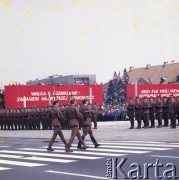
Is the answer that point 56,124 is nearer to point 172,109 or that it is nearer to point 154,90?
point 172,109

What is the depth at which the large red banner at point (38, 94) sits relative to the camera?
1281 inches

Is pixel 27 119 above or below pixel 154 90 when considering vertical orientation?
below

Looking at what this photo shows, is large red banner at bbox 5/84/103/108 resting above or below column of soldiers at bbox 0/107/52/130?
above

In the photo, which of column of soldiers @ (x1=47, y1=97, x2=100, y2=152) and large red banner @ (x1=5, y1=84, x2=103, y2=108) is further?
large red banner @ (x1=5, y1=84, x2=103, y2=108)

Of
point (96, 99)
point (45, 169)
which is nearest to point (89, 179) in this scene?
point (45, 169)

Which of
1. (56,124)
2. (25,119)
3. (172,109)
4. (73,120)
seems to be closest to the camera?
(73,120)

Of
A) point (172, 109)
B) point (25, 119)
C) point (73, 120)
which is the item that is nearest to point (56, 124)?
point (73, 120)

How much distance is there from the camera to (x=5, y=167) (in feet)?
38.6

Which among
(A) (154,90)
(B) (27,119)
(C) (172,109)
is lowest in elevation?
(B) (27,119)

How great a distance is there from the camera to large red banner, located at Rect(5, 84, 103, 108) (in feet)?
107

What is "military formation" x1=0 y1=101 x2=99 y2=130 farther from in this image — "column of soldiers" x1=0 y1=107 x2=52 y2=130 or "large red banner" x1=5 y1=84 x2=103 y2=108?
"large red banner" x1=5 y1=84 x2=103 y2=108

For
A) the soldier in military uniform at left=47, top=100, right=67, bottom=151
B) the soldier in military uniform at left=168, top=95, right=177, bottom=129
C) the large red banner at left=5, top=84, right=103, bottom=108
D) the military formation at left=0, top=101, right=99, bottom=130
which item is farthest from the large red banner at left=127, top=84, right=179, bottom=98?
the soldier in military uniform at left=47, top=100, right=67, bottom=151

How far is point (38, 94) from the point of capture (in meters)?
33.1

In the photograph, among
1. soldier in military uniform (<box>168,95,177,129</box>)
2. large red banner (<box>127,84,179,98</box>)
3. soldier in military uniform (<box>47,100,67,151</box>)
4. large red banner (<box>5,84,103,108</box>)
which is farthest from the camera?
large red banner (<box>127,84,179,98</box>)
